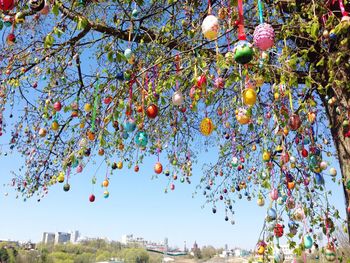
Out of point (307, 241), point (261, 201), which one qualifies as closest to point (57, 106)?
point (261, 201)

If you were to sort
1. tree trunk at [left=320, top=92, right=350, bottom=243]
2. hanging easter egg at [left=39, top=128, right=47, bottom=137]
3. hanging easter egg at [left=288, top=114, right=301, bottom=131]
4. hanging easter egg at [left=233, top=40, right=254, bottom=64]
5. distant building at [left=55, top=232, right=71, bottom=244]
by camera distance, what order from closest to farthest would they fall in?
1. hanging easter egg at [left=233, top=40, right=254, bottom=64]
2. hanging easter egg at [left=288, top=114, right=301, bottom=131]
3. tree trunk at [left=320, top=92, right=350, bottom=243]
4. hanging easter egg at [left=39, top=128, right=47, bottom=137]
5. distant building at [left=55, top=232, right=71, bottom=244]

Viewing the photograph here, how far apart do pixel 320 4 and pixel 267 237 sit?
174 centimetres

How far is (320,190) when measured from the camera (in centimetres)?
303

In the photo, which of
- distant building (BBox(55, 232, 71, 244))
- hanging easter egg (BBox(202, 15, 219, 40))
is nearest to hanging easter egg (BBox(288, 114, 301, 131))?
hanging easter egg (BBox(202, 15, 219, 40))

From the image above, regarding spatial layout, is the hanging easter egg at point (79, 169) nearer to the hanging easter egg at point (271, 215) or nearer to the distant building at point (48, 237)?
the hanging easter egg at point (271, 215)

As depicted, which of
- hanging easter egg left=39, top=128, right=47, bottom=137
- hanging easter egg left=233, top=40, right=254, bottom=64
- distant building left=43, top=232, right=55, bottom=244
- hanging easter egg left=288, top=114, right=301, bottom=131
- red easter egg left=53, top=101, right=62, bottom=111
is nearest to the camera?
hanging easter egg left=233, top=40, right=254, bottom=64

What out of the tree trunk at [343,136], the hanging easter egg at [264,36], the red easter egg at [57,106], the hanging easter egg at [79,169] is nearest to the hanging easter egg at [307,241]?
the tree trunk at [343,136]

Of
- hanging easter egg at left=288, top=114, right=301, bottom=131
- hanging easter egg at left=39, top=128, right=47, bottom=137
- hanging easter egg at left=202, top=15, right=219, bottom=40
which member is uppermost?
hanging easter egg at left=39, top=128, right=47, bottom=137

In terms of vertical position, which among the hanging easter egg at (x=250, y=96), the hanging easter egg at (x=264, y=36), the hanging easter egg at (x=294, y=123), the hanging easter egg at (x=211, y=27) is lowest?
the hanging easter egg at (x=250, y=96)

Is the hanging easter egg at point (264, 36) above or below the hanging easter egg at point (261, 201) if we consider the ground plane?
above

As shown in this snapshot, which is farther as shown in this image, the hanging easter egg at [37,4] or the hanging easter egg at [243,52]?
the hanging easter egg at [37,4]

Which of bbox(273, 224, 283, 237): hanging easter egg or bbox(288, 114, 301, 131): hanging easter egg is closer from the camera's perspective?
bbox(273, 224, 283, 237): hanging easter egg

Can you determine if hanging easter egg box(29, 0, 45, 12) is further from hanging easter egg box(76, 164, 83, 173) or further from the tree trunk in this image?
the tree trunk

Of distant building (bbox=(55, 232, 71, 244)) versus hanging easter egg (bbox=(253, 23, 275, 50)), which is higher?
distant building (bbox=(55, 232, 71, 244))
